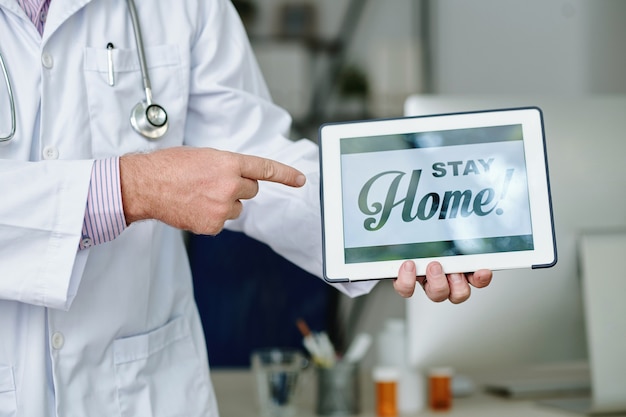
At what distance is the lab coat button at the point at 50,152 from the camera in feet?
3.68

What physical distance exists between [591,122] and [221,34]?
2.61 feet

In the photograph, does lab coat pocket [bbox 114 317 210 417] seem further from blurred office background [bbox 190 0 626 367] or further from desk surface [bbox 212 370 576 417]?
blurred office background [bbox 190 0 626 367]

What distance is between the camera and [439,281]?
3.53 feet

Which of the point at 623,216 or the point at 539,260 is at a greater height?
the point at 623,216

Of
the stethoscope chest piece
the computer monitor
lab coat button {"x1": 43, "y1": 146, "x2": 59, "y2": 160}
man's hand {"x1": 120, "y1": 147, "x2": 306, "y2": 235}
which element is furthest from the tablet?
the computer monitor

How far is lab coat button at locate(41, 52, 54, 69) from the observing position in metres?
1.14

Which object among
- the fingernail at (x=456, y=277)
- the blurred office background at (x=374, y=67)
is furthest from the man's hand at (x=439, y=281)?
the blurred office background at (x=374, y=67)

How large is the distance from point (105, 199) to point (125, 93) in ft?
0.80

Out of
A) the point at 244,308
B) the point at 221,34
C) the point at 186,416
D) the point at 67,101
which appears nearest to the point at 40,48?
the point at 67,101

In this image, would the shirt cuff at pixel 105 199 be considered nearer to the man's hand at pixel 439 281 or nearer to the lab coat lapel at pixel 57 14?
the lab coat lapel at pixel 57 14

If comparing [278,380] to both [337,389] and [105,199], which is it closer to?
[337,389]

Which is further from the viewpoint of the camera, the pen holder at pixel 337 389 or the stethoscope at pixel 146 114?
the pen holder at pixel 337 389

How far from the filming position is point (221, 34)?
1.38 m

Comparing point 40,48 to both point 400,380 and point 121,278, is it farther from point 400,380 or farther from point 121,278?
point 400,380
